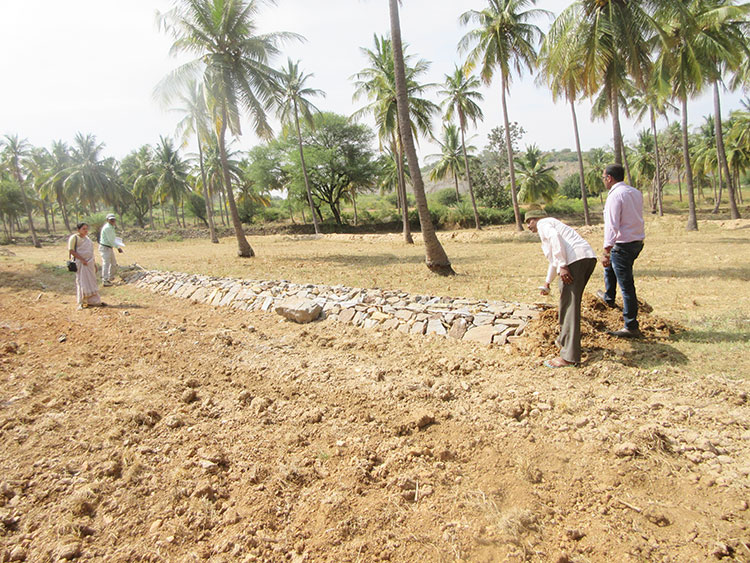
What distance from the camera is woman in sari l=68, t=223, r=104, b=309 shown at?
758 centimetres

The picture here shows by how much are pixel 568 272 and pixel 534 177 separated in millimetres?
40440

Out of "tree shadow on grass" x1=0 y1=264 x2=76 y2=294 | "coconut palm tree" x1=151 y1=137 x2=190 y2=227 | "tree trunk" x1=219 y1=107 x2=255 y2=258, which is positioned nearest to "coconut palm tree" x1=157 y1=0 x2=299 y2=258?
"tree trunk" x1=219 y1=107 x2=255 y2=258

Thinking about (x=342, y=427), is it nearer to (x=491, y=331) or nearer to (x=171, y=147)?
(x=491, y=331)

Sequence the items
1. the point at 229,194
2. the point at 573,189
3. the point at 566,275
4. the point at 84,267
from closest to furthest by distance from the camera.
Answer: the point at 566,275 → the point at 84,267 → the point at 229,194 → the point at 573,189

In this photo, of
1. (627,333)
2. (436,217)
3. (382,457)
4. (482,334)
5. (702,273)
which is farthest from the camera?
(436,217)

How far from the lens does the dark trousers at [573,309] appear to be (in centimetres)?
374

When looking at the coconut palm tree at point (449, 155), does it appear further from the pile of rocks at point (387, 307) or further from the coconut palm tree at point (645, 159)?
the pile of rocks at point (387, 307)

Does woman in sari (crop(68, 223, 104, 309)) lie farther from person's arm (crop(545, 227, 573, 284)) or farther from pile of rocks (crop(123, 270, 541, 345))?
person's arm (crop(545, 227, 573, 284))

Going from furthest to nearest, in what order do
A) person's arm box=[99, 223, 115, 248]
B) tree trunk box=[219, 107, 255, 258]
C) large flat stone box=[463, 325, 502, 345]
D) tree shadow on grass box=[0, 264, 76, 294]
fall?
tree trunk box=[219, 107, 255, 258] → tree shadow on grass box=[0, 264, 76, 294] → person's arm box=[99, 223, 115, 248] → large flat stone box=[463, 325, 502, 345]

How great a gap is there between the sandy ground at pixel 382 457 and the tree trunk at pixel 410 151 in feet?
17.0

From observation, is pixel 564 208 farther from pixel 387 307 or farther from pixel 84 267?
pixel 84 267

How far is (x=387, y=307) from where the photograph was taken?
235 inches

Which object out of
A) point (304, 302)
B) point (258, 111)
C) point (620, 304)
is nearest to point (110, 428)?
point (304, 302)

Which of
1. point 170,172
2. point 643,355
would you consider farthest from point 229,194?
point 170,172
